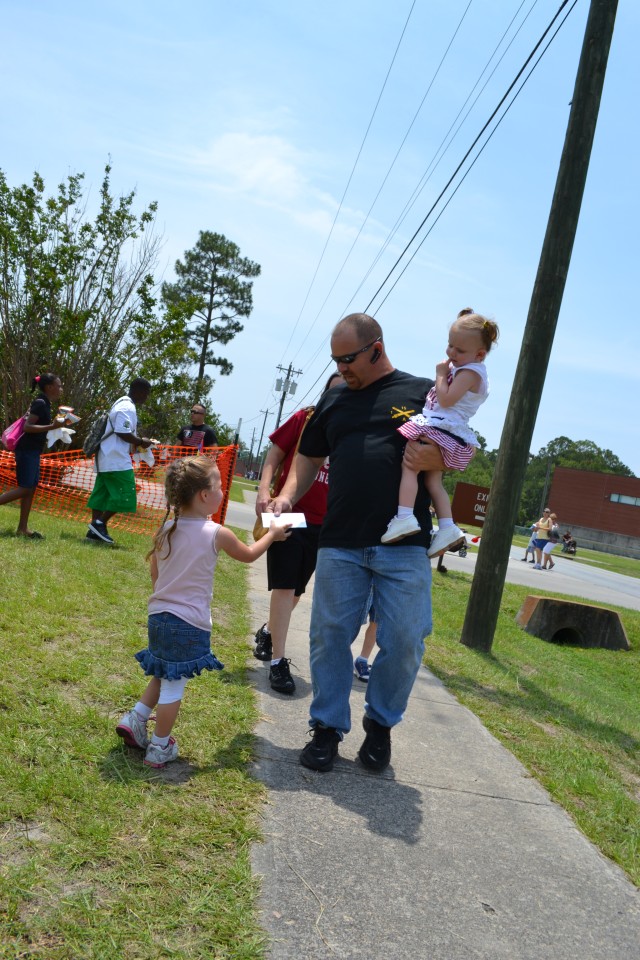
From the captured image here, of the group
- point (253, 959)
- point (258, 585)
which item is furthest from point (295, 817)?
point (258, 585)

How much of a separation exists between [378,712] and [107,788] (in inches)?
48.2

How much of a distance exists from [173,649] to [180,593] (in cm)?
22

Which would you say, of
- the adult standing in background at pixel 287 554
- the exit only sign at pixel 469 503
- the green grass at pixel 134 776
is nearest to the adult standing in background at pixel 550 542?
the exit only sign at pixel 469 503

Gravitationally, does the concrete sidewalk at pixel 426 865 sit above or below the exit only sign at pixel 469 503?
below

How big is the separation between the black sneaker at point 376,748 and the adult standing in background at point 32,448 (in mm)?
5547

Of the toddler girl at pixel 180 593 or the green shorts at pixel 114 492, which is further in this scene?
the green shorts at pixel 114 492

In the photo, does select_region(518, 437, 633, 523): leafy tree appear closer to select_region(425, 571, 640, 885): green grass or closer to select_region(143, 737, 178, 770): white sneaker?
select_region(425, 571, 640, 885): green grass

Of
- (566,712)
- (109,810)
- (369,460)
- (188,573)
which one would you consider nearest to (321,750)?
(188,573)

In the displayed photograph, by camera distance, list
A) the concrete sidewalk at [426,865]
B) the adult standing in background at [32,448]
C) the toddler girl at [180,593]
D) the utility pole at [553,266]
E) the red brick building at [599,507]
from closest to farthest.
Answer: the concrete sidewalk at [426,865] < the toddler girl at [180,593] < the utility pole at [553,266] < the adult standing in background at [32,448] < the red brick building at [599,507]

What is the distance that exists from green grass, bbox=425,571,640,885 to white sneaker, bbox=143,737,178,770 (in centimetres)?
172

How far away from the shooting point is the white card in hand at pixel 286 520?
12.0 ft

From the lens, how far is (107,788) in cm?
287

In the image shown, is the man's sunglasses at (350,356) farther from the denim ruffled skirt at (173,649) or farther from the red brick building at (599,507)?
the red brick building at (599,507)

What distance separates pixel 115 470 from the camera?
Result: 29.8ft
